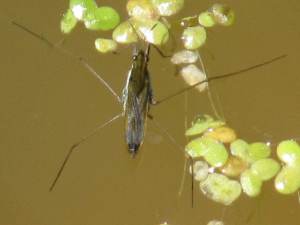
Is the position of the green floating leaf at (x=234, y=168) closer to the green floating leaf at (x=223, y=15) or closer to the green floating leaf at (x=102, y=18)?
the green floating leaf at (x=223, y=15)

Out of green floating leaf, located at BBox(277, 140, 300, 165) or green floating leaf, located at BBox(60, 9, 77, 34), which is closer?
green floating leaf, located at BBox(277, 140, 300, 165)

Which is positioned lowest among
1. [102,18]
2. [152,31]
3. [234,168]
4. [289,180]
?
[289,180]

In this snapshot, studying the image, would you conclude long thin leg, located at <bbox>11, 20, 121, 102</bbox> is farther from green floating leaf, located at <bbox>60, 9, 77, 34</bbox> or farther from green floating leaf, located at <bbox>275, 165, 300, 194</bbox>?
green floating leaf, located at <bbox>275, 165, 300, 194</bbox>

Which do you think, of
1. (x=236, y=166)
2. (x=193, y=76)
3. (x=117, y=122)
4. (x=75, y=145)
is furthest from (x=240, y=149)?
(x=75, y=145)

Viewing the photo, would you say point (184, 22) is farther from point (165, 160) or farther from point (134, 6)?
point (165, 160)

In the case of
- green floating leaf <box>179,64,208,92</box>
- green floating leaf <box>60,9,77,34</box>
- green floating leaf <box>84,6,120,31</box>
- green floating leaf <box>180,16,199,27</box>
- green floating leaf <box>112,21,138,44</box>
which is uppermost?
green floating leaf <box>60,9,77,34</box>

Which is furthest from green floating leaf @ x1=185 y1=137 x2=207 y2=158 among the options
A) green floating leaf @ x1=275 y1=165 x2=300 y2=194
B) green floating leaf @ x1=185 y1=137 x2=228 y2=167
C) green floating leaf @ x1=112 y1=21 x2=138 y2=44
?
green floating leaf @ x1=112 y1=21 x2=138 y2=44

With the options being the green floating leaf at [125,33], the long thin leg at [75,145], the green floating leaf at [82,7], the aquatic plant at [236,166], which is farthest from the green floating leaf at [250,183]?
the green floating leaf at [82,7]

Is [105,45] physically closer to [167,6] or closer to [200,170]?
[167,6]
